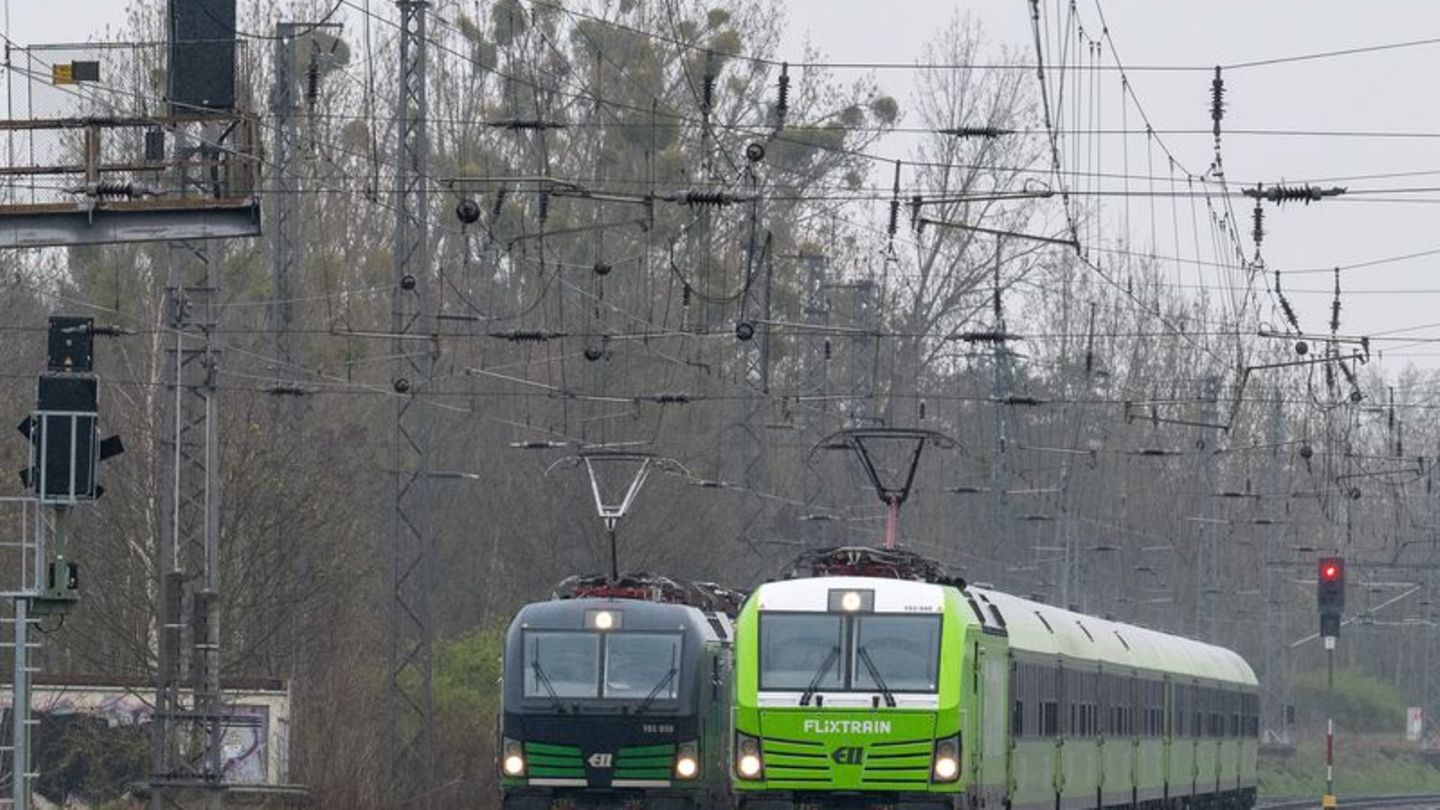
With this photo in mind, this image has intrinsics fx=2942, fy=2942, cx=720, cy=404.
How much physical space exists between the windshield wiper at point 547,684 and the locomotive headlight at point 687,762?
3.85ft

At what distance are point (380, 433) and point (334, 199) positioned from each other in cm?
465

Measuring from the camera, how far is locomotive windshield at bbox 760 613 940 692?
79.9 ft

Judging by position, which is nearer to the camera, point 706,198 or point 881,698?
point 881,698

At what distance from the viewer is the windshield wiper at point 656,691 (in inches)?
1072

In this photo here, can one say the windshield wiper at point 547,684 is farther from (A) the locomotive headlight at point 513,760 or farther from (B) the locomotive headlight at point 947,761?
(B) the locomotive headlight at point 947,761

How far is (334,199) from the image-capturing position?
Answer: 2244 inches

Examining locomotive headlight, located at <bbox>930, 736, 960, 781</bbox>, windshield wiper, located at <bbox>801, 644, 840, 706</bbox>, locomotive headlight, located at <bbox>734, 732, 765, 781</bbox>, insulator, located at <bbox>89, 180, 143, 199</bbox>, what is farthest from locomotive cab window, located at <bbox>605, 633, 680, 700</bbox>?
insulator, located at <bbox>89, 180, 143, 199</bbox>

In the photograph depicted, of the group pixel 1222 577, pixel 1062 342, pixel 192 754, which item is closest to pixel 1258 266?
pixel 192 754

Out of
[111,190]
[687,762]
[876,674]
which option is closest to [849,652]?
[876,674]

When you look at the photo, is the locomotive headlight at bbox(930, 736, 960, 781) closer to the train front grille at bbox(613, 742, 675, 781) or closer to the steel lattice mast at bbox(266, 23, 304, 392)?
the train front grille at bbox(613, 742, 675, 781)

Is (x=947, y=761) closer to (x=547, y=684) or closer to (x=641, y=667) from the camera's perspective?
(x=641, y=667)

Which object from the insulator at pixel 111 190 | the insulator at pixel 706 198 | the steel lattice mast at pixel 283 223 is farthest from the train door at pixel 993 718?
the steel lattice mast at pixel 283 223

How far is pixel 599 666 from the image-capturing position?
2738 cm

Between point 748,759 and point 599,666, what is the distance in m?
3.41
